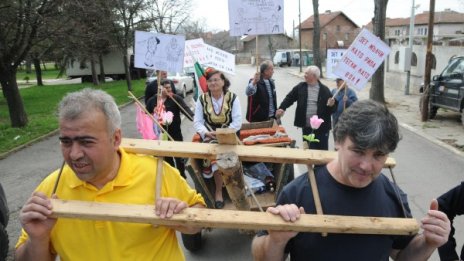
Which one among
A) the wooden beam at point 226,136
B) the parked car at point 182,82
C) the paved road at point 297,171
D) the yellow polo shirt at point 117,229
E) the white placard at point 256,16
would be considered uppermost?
the white placard at point 256,16

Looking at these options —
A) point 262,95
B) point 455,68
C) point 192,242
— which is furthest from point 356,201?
point 455,68

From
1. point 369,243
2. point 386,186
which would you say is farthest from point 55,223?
point 386,186

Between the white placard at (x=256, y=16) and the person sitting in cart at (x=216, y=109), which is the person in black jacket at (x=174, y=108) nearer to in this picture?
the person sitting in cart at (x=216, y=109)

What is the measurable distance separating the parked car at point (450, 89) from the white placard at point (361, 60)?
22.9 feet

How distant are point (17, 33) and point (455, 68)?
13.5 meters

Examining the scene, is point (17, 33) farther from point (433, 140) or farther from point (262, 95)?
point (433, 140)

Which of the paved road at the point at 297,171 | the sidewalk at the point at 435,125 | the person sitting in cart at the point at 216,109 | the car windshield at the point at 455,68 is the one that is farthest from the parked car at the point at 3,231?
the car windshield at the point at 455,68

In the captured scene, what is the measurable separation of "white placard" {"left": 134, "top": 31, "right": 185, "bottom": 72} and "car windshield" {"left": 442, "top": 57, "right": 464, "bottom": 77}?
370 inches

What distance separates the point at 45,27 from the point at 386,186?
1265cm

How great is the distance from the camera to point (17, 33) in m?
12.2

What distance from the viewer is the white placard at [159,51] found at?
21.8ft

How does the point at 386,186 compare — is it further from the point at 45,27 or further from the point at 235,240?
the point at 45,27

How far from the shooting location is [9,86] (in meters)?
13.2

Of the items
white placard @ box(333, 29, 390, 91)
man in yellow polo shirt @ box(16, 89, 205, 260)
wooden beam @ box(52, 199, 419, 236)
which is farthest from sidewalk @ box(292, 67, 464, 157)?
man in yellow polo shirt @ box(16, 89, 205, 260)
